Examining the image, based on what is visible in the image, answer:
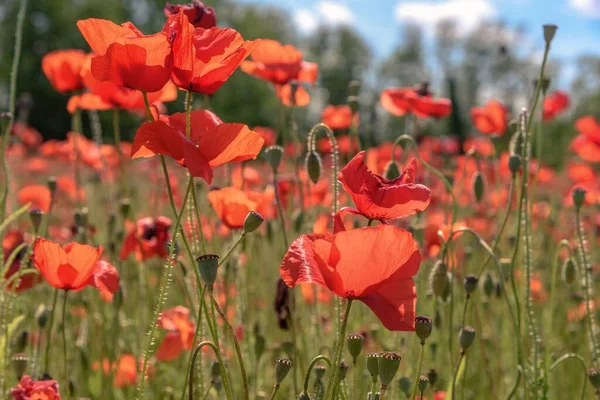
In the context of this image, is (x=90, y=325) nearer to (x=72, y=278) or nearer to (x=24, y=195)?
(x=24, y=195)

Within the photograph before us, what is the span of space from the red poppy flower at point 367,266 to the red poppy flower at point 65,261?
528mm

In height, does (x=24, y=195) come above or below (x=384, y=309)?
below

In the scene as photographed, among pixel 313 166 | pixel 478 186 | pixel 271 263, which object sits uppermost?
pixel 313 166

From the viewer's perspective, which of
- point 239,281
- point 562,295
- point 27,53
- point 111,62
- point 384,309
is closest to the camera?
point 384,309

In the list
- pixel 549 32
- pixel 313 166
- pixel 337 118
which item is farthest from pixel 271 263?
pixel 549 32

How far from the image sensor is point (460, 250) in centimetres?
282

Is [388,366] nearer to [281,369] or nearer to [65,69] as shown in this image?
[281,369]

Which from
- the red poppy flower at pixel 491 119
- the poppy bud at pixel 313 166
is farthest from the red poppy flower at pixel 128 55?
the red poppy flower at pixel 491 119

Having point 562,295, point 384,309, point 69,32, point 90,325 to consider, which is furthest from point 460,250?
point 69,32

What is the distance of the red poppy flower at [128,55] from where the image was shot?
110 cm

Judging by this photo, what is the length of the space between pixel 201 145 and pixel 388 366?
43 centimetres

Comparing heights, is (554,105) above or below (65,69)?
below

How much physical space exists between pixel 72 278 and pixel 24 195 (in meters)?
1.80

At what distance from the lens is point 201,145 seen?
108 centimetres
